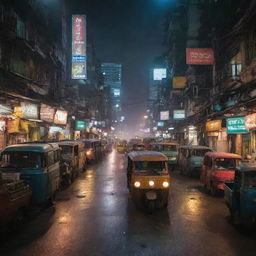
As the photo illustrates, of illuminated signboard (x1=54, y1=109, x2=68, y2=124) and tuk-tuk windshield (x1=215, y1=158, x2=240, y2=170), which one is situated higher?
illuminated signboard (x1=54, y1=109, x2=68, y2=124)

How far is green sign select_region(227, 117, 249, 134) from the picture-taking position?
757 inches

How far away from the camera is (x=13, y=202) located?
736cm

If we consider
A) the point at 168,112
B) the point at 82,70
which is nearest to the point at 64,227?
the point at 82,70

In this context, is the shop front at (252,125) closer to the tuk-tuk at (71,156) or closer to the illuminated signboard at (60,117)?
the tuk-tuk at (71,156)

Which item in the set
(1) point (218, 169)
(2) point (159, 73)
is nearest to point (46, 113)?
(1) point (218, 169)

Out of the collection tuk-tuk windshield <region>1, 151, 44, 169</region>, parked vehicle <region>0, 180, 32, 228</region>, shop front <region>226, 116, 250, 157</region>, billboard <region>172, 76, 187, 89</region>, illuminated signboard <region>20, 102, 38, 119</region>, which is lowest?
parked vehicle <region>0, 180, 32, 228</region>

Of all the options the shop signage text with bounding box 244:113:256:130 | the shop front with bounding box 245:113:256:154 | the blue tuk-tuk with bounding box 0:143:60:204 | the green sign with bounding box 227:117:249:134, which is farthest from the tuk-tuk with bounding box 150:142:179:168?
the blue tuk-tuk with bounding box 0:143:60:204

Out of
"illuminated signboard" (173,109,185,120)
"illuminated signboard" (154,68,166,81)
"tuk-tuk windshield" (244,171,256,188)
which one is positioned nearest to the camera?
"tuk-tuk windshield" (244,171,256,188)

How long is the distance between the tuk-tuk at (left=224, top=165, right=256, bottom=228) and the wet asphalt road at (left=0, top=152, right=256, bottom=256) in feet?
1.47

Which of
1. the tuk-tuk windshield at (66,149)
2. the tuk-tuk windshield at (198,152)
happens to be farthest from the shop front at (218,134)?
the tuk-tuk windshield at (66,149)

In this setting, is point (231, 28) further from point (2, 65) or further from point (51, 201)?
point (51, 201)

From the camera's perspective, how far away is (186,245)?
664 centimetres

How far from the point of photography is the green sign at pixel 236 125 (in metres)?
19.2

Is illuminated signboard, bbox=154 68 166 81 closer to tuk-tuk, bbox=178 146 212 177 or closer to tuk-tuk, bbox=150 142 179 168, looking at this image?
tuk-tuk, bbox=150 142 179 168
